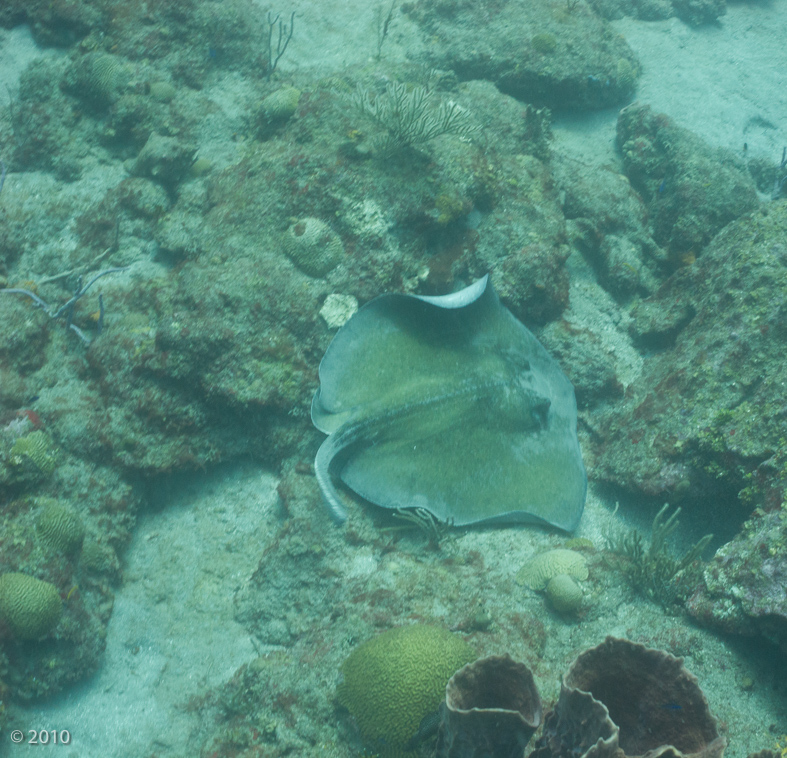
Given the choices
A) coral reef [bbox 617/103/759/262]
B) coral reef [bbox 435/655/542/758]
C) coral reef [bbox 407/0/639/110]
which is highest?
coral reef [bbox 407/0/639/110]

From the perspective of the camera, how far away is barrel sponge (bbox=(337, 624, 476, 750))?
2965 mm

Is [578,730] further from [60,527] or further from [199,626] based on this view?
[60,527]

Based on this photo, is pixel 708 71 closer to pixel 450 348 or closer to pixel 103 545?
pixel 450 348

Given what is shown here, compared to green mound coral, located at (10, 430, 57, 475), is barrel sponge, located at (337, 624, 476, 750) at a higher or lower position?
higher

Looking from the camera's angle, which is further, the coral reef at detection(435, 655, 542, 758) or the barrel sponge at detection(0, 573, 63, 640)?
the barrel sponge at detection(0, 573, 63, 640)

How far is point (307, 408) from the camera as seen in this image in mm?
4875

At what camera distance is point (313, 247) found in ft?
16.7

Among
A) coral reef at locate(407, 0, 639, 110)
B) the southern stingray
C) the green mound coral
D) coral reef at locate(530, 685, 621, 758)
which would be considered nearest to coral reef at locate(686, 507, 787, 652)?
the southern stingray

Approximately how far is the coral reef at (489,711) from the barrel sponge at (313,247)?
3905 mm

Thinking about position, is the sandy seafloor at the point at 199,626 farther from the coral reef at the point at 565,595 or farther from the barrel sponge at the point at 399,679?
the barrel sponge at the point at 399,679

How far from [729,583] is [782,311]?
287cm

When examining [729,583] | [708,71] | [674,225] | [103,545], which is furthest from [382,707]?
[708,71]

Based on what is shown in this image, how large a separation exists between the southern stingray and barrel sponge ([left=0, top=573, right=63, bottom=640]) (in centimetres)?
232

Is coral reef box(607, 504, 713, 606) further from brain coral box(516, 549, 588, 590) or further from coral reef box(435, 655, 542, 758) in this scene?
coral reef box(435, 655, 542, 758)
